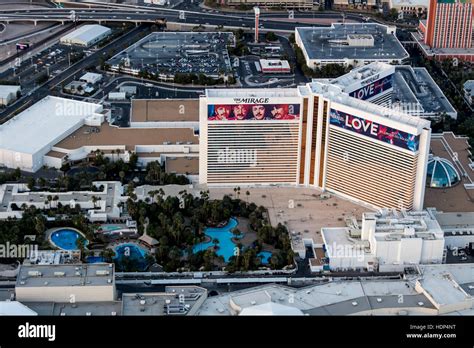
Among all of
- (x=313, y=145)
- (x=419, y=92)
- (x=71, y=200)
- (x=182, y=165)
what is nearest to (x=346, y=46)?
(x=419, y=92)

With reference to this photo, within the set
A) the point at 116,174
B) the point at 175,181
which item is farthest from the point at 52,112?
the point at 175,181

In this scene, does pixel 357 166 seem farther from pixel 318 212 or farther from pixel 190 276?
pixel 190 276

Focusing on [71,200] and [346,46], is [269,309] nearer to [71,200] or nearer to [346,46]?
[71,200]

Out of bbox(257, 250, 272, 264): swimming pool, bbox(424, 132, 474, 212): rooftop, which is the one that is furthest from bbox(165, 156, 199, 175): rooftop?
bbox(424, 132, 474, 212): rooftop

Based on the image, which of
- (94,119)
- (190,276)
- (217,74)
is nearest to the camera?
(190,276)

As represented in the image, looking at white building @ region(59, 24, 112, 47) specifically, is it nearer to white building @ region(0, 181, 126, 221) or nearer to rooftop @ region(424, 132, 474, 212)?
white building @ region(0, 181, 126, 221)

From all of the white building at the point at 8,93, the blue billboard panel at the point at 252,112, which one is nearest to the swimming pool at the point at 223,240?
the blue billboard panel at the point at 252,112
